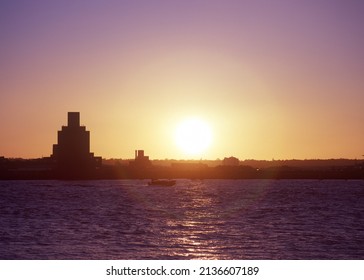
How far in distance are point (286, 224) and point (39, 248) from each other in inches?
1113

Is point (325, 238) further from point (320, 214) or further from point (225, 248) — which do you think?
point (320, 214)

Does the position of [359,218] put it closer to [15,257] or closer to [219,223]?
[219,223]

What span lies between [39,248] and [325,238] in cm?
2130

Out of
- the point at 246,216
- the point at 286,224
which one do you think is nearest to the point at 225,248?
the point at 286,224

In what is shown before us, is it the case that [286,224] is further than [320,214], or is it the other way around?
[320,214]

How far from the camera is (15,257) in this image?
41.0 m

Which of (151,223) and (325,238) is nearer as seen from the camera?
(325,238)
